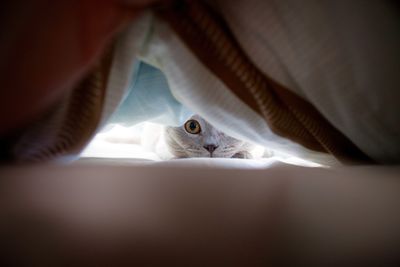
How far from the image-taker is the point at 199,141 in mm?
699

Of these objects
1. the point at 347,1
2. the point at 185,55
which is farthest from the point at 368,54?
the point at 185,55

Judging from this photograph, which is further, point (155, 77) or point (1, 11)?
point (155, 77)

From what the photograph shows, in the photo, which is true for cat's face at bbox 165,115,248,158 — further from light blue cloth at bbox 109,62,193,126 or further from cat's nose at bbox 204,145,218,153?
light blue cloth at bbox 109,62,193,126

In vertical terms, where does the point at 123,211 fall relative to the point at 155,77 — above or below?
below

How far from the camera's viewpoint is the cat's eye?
2.21 feet

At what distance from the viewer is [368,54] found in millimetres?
298

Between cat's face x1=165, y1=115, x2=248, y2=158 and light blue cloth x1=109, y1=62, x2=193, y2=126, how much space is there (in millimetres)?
221

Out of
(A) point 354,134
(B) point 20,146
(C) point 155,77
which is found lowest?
(B) point 20,146

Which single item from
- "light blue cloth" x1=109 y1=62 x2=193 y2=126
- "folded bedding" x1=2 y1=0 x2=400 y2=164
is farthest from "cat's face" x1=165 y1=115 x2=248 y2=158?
"folded bedding" x1=2 y1=0 x2=400 y2=164

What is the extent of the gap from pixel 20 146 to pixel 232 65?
0.25m

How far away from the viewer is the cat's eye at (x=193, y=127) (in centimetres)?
67

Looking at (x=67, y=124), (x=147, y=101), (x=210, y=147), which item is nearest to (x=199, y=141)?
(x=210, y=147)

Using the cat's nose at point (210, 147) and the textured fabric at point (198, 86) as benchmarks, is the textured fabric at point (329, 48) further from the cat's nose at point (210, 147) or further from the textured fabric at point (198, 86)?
the cat's nose at point (210, 147)

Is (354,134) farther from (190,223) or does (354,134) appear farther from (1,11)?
(1,11)
